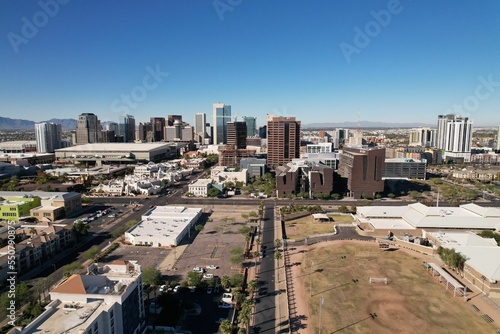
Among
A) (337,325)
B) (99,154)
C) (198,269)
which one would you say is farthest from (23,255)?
(99,154)

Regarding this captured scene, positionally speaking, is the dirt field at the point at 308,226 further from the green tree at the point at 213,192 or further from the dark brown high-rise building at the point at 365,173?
the green tree at the point at 213,192

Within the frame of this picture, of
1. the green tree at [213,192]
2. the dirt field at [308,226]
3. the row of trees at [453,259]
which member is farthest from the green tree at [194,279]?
Result: the green tree at [213,192]

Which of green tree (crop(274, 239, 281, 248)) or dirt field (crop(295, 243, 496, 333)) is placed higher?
green tree (crop(274, 239, 281, 248))

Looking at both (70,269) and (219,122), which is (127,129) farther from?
(70,269)

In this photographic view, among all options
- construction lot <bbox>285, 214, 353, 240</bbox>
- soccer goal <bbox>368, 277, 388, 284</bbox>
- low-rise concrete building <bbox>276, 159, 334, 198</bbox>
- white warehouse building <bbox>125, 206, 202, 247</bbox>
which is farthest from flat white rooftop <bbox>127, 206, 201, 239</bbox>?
soccer goal <bbox>368, 277, 388, 284</bbox>

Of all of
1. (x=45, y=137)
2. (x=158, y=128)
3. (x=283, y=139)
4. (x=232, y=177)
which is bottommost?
(x=232, y=177)

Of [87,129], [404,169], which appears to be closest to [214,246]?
[404,169]

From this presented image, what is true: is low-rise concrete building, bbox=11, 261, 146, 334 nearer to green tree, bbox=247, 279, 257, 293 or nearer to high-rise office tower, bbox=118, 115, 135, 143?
green tree, bbox=247, 279, 257, 293
